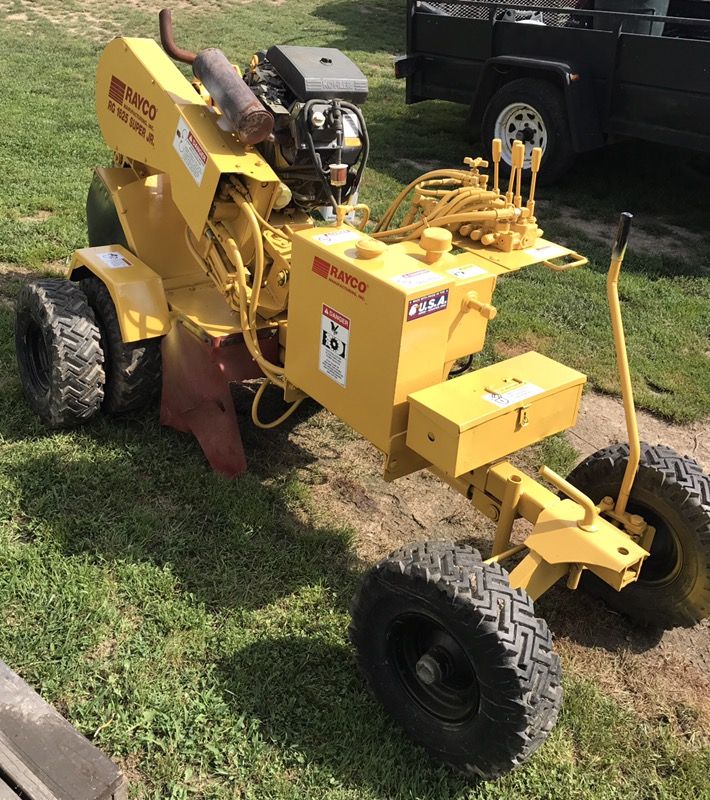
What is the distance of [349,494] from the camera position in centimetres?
397

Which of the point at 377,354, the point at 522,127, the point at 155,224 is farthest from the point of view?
the point at 522,127

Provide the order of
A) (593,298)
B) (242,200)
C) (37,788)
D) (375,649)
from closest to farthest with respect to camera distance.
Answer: (37,788), (375,649), (242,200), (593,298)

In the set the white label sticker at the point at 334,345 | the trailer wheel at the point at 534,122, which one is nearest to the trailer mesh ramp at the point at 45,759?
the white label sticker at the point at 334,345

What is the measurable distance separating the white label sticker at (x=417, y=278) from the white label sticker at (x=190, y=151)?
122 cm

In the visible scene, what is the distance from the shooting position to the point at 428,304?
2.73m

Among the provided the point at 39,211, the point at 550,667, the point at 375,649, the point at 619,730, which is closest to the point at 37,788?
the point at 375,649

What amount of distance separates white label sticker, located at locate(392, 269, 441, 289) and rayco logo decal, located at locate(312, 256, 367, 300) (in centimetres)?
13

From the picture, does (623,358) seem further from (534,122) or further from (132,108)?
(534,122)

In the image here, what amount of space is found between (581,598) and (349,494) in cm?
117

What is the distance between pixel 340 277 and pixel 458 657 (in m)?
1.33

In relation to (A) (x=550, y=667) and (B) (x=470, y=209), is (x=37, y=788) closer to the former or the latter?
(A) (x=550, y=667)

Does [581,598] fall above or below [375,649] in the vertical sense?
below

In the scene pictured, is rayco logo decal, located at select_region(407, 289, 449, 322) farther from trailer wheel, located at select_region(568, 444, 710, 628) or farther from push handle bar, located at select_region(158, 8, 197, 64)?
push handle bar, located at select_region(158, 8, 197, 64)

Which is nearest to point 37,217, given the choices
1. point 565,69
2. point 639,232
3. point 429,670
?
point 565,69
